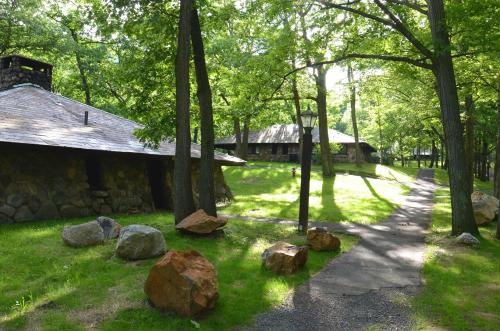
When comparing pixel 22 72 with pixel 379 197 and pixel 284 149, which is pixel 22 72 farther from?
pixel 284 149

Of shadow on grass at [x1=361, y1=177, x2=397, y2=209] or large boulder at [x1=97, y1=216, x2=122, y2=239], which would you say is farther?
shadow on grass at [x1=361, y1=177, x2=397, y2=209]

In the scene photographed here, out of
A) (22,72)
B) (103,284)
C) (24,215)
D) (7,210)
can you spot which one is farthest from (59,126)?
(103,284)

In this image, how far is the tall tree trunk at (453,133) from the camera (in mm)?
11953

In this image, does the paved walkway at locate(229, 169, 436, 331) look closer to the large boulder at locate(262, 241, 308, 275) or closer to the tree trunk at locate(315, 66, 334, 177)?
the large boulder at locate(262, 241, 308, 275)

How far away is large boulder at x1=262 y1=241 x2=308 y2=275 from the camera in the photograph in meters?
8.09

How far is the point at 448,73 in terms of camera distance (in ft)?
40.3

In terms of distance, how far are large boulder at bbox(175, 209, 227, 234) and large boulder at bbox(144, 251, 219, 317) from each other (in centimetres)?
421

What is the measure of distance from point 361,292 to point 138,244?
4457mm

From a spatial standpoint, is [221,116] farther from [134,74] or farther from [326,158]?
[326,158]

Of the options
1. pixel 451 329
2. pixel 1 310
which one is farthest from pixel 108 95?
pixel 451 329

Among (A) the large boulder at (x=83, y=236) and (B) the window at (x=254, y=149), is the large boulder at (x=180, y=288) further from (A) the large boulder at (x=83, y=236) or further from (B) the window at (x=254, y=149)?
(B) the window at (x=254, y=149)

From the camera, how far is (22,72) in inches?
704

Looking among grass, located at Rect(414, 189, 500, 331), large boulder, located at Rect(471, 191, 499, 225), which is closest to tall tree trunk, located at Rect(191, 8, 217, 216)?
grass, located at Rect(414, 189, 500, 331)

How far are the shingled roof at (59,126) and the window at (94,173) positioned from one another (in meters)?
0.92
